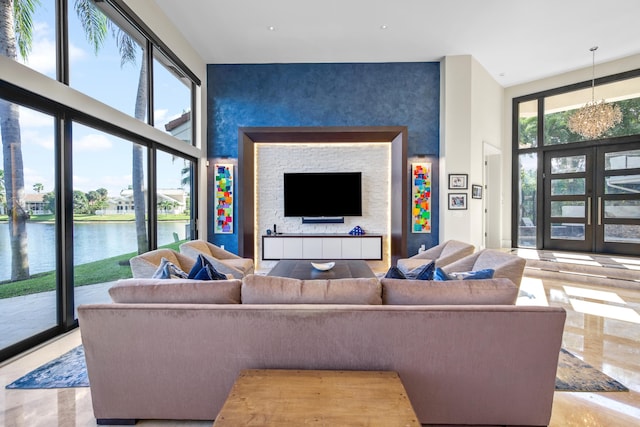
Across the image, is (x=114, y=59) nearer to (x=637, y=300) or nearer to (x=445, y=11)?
(x=445, y=11)

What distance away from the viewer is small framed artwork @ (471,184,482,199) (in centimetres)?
538

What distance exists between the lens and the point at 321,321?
1.49m

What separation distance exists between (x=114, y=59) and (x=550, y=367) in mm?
4864

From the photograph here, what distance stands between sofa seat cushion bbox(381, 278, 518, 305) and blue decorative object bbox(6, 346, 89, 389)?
225cm

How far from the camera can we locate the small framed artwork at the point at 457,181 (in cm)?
529

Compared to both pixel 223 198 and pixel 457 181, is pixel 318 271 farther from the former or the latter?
pixel 457 181

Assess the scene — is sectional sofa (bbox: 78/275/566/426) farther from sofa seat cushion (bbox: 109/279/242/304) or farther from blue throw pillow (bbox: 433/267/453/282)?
blue throw pillow (bbox: 433/267/453/282)

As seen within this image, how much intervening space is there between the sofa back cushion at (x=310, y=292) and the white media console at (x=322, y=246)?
13.0ft

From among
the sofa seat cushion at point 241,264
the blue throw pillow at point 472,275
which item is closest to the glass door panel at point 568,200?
the blue throw pillow at point 472,275

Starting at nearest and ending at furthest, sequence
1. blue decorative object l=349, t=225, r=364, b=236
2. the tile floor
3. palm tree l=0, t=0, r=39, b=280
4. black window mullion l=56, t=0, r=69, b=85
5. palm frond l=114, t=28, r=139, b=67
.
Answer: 1. the tile floor
2. palm tree l=0, t=0, r=39, b=280
3. black window mullion l=56, t=0, r=69, b=85
4. palm frond l=114, t=28, r=139, b=67
5. blue decorative object l=349, t=225, r=364, b=236

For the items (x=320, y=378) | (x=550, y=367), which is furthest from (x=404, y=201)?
(x=320, y=378)

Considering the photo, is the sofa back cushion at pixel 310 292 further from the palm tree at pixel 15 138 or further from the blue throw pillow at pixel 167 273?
the palm tree at pixel 15 138

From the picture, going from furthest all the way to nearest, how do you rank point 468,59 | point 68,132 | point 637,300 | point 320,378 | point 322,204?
point 322,204 → point 468,59 → point 637,300 → point 68,132 → point 320,378

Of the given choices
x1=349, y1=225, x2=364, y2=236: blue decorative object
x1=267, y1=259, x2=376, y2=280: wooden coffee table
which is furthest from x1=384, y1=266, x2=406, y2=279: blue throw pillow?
x1=349, y1=225, x2=364, y2=236: blue decorative object
